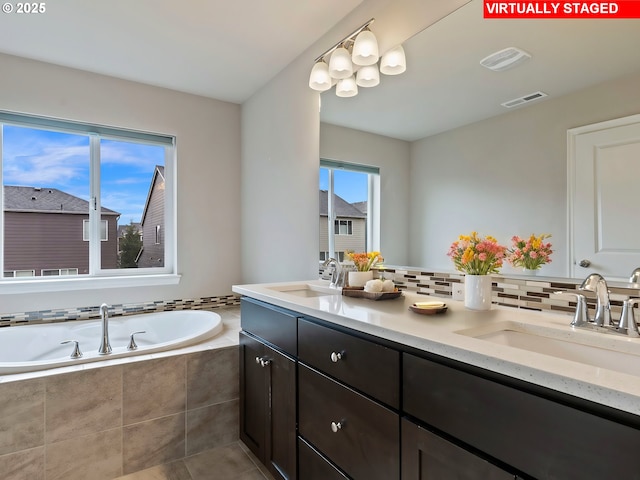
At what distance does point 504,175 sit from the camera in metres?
1.45

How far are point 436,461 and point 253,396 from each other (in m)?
1.21

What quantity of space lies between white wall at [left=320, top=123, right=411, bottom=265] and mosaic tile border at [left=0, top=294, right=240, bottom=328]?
195cm

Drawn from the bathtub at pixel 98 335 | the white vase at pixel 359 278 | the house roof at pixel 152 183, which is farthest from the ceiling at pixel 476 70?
the house roof at pixel 152 183

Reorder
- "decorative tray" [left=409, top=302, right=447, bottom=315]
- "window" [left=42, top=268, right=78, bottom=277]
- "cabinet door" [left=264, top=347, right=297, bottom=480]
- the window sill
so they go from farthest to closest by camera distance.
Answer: "window" [left=42, top=268, right=78, bottom=277]
the window sill
"cabinet door" [left=264, top=347, right=297, bottom=480]
"decorative tray" [left=409, top=302, right=447, bottom=315]

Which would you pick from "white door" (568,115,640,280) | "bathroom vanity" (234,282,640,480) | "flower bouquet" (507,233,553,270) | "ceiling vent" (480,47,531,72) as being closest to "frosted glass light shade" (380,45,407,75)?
"ceiling vent" (480,47,531,72)

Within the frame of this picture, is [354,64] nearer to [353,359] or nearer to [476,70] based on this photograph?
[476,70]

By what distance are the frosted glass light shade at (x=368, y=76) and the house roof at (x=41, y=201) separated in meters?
2.28

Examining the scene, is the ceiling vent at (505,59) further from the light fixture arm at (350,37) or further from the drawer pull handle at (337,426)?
the drawer pull handle at (337,426)

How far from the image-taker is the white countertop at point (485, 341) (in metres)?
0.68

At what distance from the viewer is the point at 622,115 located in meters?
1.12

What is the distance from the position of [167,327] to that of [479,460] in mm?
2586

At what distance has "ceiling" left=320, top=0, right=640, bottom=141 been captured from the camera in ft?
3.88

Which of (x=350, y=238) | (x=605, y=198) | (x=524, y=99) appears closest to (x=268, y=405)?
(x=350, y=238)

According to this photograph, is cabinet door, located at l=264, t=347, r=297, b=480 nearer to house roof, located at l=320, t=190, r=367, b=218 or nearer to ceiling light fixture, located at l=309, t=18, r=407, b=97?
house roof, located at l=320, t=190, r=367, b=218
